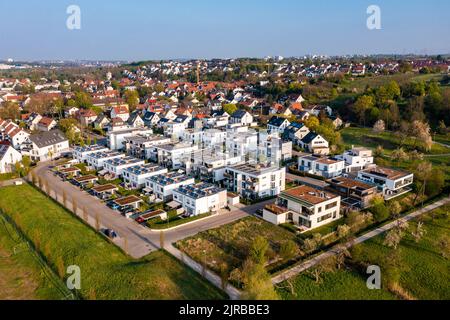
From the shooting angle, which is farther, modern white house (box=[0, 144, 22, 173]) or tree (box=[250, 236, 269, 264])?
modern white house (box=[0, 144, 22, 173])

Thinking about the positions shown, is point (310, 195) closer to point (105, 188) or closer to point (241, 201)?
point (241, 201)

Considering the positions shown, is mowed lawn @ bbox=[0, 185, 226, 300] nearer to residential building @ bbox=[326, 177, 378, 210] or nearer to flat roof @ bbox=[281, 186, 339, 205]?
flat roof @ bbox=[281, 186, 339, 205]

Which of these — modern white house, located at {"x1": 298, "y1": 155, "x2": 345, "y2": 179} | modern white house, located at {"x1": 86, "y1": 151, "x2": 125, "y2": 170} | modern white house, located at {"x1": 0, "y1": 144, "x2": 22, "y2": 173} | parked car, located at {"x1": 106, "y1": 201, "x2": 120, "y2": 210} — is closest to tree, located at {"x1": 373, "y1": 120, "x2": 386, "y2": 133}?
modern white house, located at {"x1": 298, "y1": 155, "x2": 345, "y2": 179}

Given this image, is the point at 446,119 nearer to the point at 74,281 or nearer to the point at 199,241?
the point at 199,241

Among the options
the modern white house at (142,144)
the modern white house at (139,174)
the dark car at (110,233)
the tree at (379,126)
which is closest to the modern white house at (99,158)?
the modern white house at (142,144)

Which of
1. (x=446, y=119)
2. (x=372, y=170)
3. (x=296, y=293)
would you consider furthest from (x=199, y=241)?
(x=446, y=119)

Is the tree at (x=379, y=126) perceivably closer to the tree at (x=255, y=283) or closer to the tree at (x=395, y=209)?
the tree at (x=395, y=209)
